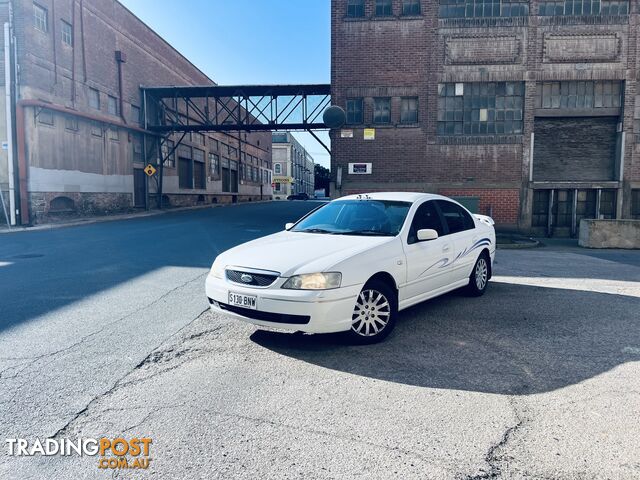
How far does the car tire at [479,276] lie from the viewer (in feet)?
22.4

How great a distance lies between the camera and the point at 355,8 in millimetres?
17312

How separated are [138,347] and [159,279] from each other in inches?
139

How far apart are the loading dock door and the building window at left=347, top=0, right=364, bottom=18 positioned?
7.83 metres

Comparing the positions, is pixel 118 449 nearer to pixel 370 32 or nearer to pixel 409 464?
pixel 409 464

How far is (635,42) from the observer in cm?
1661

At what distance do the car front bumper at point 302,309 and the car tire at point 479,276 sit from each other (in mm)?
3026

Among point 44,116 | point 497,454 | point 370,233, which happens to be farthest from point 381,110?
point 497,454

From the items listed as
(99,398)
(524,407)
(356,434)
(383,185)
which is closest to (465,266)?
(524,407)

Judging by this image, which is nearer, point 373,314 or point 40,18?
point 373,314

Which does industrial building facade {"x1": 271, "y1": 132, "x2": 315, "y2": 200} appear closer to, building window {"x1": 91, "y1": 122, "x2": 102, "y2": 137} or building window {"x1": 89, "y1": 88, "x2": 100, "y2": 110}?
building window {"x1": 89, "y1": 88, "x2": 100, "y2": 110}

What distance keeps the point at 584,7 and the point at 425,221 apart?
625 inches

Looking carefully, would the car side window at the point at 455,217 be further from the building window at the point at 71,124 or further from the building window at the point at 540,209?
the building window at the point at 71,124
